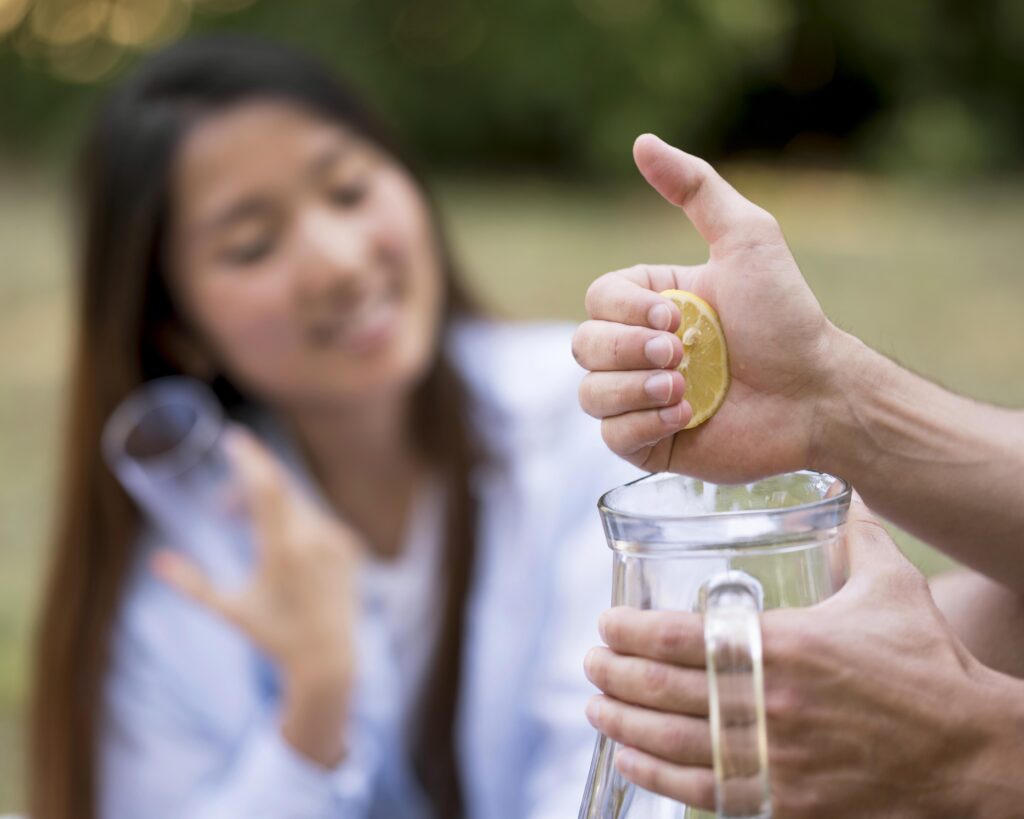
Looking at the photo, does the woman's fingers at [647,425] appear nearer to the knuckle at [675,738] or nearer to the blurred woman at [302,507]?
the knuckle at [675,738]

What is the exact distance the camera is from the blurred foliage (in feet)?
25.6

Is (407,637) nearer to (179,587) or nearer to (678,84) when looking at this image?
(179,587)

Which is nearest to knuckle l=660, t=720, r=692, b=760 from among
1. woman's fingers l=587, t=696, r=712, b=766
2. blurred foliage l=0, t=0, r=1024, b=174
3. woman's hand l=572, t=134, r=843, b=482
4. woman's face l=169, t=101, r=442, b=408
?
woman's fingers l=587, t=696, r=712, b=766

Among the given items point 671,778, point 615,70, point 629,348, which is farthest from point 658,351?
point 615,70

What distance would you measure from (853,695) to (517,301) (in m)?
4.78

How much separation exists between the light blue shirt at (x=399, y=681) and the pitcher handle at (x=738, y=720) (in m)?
0.87

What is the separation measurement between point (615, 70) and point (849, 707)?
7.62 meters

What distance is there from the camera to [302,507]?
1.69 meters

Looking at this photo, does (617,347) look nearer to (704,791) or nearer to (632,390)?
(632,390)

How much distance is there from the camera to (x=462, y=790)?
171cm

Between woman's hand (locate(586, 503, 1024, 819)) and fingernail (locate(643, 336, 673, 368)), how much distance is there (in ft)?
0.50

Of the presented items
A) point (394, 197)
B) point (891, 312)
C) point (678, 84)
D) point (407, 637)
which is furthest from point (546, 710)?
point (678, 84)

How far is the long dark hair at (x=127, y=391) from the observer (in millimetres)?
1706

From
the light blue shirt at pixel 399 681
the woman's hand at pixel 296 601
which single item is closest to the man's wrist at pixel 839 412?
the light blue shirt at pixel 399 681
